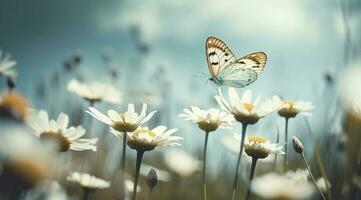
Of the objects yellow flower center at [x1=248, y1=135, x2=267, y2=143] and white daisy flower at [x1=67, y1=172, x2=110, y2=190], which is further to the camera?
yellow flower center at [x1=248, y1=135, x2=267, y2=143]

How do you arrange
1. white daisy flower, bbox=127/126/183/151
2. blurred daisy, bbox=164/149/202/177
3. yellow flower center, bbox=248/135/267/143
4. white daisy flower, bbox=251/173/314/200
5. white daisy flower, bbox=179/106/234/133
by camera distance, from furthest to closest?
blurred daisy, bbox=164/149/202/177 < white daisy flower, bbox=179/106/234/133 < yellow flower center, bbox=248/135/267/143 < white daisy flower, bbox=127/126/183/151 < white daisy flower, bbox=251/173/314/200

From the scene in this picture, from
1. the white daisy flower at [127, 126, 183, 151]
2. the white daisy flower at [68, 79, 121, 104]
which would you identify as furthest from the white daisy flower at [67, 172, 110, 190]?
the white daisy flower at [68, 79, 121, 104]

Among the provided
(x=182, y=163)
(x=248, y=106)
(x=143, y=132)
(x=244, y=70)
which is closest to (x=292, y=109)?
(x=248, y=106)

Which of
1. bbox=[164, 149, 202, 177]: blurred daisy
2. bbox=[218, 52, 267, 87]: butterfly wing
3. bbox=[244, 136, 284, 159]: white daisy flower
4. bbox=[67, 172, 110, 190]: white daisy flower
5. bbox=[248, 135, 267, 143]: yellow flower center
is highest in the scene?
bbox=[218, 52, 267, 87]: butterfly wing

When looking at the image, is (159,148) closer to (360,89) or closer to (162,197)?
(360,89)

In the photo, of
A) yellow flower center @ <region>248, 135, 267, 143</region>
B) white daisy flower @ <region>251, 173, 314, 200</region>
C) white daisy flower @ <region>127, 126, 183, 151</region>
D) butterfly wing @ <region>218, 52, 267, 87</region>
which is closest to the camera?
white daisy flower @ <region>251, 173, 314, 200</region>

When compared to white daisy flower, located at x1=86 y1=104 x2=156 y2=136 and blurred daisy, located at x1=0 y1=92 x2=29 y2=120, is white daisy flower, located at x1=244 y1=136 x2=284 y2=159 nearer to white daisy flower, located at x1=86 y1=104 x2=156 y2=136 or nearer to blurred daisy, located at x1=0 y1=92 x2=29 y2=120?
white daisy flower, located at x1=86 y1=104 x2=156 y2=136

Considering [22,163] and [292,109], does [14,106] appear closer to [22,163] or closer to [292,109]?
[22,163]

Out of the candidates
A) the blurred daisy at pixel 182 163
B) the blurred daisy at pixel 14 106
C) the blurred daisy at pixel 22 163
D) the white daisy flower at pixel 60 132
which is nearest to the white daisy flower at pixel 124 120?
the white daisy flower at pixel 60 132

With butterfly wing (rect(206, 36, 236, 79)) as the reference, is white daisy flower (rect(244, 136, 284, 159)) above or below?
below
